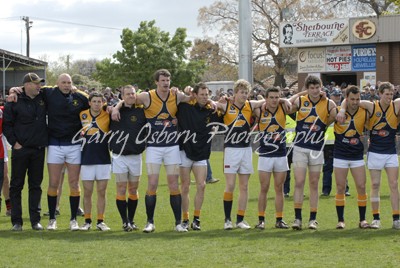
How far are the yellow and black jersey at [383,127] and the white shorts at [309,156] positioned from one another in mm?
784

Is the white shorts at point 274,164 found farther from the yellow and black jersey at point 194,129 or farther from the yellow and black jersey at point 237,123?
the yellow and black jersey at point 194,129

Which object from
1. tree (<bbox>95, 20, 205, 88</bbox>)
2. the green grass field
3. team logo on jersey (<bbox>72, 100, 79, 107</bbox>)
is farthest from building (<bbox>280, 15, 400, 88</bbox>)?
team logo on jersey (<bbox>72, 100, 79, 107</bbox>)

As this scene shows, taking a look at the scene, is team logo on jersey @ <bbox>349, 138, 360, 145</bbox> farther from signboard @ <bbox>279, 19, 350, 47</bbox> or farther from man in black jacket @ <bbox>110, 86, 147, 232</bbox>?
signboard @ <bbox>279, 19, 350, 47</bbox>

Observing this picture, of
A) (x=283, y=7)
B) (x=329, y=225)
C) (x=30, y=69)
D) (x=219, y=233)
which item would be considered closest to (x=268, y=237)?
(x=219, y=233)

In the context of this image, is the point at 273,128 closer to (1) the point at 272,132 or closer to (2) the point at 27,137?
(1) the point at 272,132

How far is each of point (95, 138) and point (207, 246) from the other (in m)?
2.52

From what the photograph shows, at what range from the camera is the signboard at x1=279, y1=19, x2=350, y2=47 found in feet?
121

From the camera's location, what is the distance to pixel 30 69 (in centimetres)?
4656

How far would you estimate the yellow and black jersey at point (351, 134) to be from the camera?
1037 cm

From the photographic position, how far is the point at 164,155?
1038 centimetres

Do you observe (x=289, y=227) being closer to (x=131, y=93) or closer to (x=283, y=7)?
(x=131, y=93)

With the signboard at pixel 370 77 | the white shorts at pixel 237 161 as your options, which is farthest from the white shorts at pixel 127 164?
the signboard at pixel 370 77

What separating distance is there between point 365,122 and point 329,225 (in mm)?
1639

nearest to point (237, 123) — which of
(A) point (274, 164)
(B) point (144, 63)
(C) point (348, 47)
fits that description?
(A) point (274, 164)
